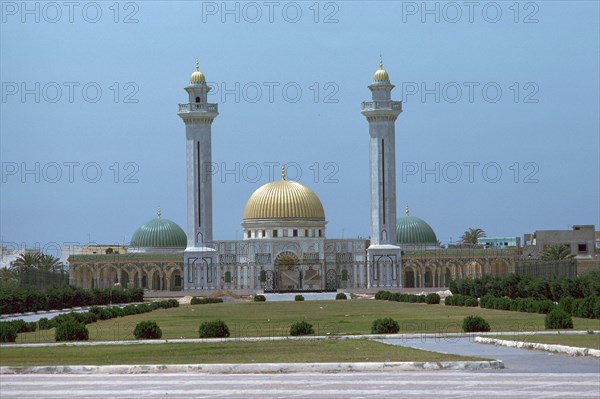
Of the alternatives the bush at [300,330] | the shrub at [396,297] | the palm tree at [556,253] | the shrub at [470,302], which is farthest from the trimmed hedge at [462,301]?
the palm tree at [556,253]

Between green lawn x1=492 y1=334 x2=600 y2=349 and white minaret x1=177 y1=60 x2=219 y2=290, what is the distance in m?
77.6

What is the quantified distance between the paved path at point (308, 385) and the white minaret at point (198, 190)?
85244 mm

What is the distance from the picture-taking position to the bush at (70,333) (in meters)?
30.3

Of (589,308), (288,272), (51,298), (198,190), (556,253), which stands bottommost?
(589,308)

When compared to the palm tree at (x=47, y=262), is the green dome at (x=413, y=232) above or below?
above

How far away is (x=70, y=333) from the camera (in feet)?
100

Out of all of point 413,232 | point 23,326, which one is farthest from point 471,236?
point 23,326

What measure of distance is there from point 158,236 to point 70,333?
95.2m

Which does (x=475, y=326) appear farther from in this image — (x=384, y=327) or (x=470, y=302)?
(x=470, y=302)

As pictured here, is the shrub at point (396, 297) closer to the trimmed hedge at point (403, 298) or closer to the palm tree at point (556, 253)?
the trimmed hedge at point (403, 298)

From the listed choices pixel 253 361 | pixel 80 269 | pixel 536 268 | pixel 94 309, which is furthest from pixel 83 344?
pixel 80 269

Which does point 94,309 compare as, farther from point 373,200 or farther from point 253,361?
point 373,200

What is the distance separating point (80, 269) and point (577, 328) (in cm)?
8517

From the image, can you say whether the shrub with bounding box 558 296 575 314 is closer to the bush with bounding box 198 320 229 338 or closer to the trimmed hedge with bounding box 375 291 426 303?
the bush with bounding box 198 320 229 338
